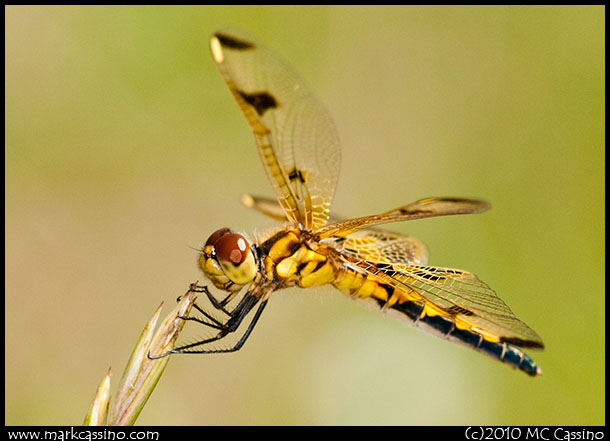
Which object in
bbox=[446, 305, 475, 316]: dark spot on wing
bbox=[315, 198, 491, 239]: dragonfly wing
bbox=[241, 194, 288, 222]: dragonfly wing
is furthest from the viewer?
bbox=[241, 194, 288, 222]: dragonfly wing

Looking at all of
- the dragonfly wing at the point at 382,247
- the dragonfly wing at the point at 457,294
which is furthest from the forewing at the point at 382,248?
the dragonfly wing at the point at 457,294

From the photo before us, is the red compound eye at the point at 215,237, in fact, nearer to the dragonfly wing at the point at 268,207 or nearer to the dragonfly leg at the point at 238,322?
the dragonfly leg at the point at 238,322

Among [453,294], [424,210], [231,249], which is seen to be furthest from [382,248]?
[231,249]

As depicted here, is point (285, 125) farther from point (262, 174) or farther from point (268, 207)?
point (262, 174)

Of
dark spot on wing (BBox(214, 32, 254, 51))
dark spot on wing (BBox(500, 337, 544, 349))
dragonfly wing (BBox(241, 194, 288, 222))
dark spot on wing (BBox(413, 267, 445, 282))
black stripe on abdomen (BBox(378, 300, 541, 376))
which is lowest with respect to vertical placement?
black stripe on abdomen (BBox(378, 300, 541, 376))

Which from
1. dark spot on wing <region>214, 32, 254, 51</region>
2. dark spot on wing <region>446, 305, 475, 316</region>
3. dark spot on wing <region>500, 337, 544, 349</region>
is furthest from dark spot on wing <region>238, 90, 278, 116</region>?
dark spot on wing <region>500, 337, 544, 349</region>

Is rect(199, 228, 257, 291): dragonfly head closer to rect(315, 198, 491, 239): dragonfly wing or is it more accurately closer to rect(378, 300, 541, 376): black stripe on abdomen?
rect(315, 198, 491, 239): dragonfly wing
